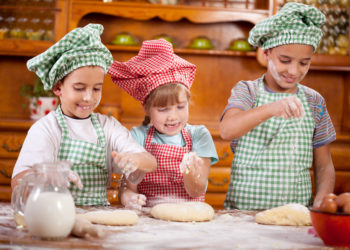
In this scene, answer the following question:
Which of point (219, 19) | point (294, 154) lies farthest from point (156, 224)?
point (219, 19)

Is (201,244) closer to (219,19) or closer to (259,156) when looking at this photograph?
(259,156)

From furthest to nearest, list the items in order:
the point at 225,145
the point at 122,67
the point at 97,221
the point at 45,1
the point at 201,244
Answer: the point at 45,1
the point at 225,145
the point at 122,67
the point at 97,221
the point at 201,244

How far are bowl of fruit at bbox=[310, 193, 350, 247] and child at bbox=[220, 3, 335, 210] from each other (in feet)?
1.57

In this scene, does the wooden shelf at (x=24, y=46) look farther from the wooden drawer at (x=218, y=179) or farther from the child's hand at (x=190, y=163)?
the child's hand at (x=190, y=163)

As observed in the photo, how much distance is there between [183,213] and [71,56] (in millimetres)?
470

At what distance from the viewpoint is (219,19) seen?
118 inches

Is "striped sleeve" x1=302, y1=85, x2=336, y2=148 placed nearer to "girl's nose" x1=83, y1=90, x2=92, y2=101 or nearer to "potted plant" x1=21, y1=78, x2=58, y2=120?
"girl's nose" x1=83, y1=90, x2=92, y2=101

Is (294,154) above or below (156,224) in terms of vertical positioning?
above

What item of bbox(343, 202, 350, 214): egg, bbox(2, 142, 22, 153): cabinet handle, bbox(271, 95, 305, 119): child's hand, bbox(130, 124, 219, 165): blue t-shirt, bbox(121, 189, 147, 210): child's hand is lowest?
bbox(2, 142, 22, 153): cabinet handle

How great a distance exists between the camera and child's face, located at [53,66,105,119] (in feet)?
4.22

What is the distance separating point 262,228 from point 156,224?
0.73 feet

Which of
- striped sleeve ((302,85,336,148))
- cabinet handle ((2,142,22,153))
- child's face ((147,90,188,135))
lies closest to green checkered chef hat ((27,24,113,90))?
child's face ((147,90,188,135))

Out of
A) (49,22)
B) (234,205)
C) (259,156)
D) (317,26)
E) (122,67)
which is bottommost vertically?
(234,205)

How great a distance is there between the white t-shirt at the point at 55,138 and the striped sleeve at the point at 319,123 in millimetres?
532
